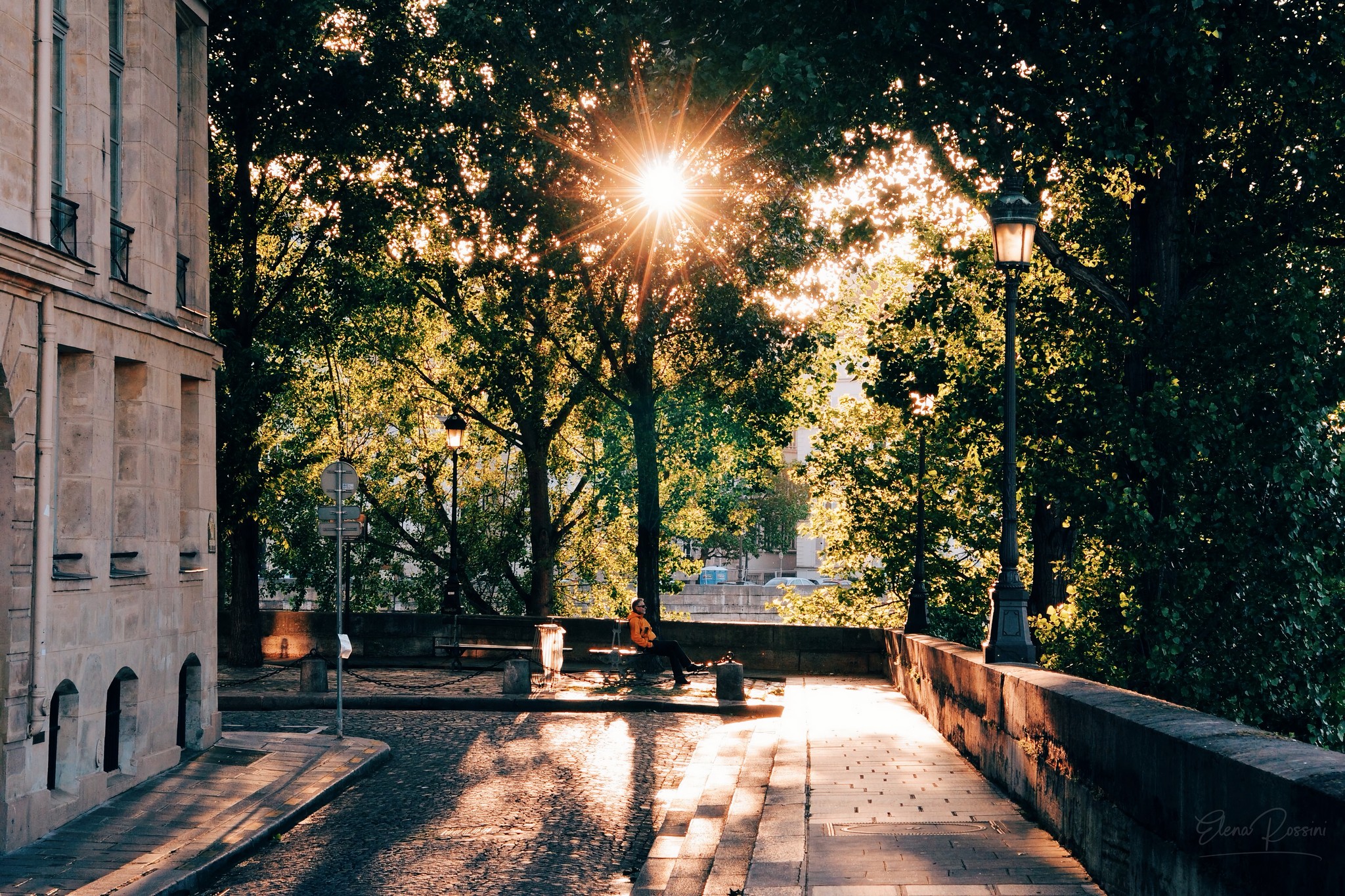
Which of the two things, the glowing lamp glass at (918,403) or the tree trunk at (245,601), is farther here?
the tree trunk at (245,601)

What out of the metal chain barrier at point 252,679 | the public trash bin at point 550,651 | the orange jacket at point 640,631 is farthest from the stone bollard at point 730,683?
the metal chain barrier at point 252,679

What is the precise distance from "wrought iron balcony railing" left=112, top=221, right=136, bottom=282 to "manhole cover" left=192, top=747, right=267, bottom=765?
476 centimetres

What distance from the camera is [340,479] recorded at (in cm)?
1511

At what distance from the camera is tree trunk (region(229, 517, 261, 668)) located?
23719 mm

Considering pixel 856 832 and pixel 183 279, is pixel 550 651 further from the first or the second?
pixel 856 832

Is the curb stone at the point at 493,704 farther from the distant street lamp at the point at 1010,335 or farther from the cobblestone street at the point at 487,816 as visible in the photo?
the distant street lamp at the point at 1010,335

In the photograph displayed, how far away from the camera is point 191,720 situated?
13453mm

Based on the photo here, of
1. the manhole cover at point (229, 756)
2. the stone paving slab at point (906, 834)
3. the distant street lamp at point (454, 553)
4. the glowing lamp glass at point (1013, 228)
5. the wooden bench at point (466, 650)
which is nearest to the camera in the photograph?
the stone paving slab at point (906, 834)

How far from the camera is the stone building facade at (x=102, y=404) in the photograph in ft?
32.4

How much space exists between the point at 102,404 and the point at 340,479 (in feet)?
13.2

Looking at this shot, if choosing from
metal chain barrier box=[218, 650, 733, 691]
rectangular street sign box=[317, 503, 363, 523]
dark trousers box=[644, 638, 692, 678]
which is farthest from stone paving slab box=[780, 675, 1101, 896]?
metal chain barrier box=[218, 650, 733, 691]

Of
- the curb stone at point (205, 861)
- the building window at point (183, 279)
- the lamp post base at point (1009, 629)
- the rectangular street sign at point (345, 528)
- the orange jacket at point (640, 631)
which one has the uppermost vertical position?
the building window at point (183, 279)

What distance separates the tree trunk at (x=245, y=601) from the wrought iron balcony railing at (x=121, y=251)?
11.9m

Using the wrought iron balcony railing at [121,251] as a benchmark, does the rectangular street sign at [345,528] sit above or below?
below
